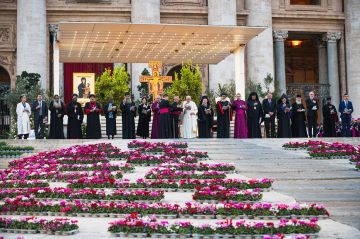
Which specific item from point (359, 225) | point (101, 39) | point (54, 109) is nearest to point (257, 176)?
point (359, 225)

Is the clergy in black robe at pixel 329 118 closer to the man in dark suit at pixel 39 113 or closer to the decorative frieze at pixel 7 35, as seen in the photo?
the man in dark suit at pixel 39 113

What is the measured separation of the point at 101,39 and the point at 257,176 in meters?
13.2

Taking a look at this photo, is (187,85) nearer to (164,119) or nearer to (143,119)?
(143,119)

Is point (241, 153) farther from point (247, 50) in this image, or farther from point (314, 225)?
point (247, 50)

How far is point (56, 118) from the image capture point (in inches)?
789

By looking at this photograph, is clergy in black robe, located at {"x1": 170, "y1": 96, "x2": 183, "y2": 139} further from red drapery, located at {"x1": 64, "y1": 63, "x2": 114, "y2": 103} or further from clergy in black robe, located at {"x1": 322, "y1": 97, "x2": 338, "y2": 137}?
red drapery, located at {"x1": 64, "y1": 63, "x2": 114, "y2": 103}

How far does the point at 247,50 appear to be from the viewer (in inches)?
1308

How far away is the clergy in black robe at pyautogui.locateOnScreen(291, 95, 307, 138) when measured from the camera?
20.7 metres

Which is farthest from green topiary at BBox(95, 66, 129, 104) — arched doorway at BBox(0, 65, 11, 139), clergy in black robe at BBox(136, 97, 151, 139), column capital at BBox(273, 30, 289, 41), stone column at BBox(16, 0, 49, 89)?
column capital at BBox(273, 30, 289, 41)

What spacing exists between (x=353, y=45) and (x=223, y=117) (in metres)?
17.3

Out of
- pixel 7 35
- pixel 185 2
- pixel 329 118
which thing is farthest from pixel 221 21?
pixel 329 118

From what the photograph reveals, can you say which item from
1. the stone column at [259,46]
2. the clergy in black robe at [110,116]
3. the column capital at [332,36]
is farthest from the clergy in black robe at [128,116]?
the column capital at [332,36]

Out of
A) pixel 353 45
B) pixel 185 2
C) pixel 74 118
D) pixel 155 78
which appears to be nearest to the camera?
pixel 74 118

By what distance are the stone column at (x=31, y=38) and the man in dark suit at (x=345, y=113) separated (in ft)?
53.5
